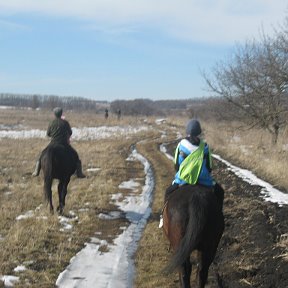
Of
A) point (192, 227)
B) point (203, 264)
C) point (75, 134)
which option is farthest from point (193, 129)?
point (75, 134)

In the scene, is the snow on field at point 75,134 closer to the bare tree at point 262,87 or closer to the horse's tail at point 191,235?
the bare tree at point 262,87

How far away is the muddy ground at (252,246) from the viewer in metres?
6.20

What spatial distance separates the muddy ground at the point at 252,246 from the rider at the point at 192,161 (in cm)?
139

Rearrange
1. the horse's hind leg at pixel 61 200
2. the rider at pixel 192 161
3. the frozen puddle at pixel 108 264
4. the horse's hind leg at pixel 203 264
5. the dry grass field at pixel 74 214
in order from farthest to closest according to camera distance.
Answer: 1. the horse's hind leg at pixel 61 200
2. the dry grass field at pixel 74 214
3. the frozen puddle at pixel 108 264
4. the rider at pixel 192 161
5. the horse's hind leg at pixel 203 264

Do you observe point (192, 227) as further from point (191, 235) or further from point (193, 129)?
point (193, 129)

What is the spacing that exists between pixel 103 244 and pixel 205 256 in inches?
118

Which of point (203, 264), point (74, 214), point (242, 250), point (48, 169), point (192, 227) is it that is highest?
point (192, 227)

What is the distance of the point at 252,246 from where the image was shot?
750cm

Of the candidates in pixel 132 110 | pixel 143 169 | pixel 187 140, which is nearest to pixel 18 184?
pixel 143 169

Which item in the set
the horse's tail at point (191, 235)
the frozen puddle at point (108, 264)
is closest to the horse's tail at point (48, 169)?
the frozen puddle at point (108, 264)

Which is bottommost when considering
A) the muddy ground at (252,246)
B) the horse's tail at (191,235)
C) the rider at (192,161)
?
the muddy ground at (252,246)

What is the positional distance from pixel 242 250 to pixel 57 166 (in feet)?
16.0

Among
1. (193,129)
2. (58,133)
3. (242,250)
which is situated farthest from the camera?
(58,133)

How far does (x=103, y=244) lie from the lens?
26.5ft
